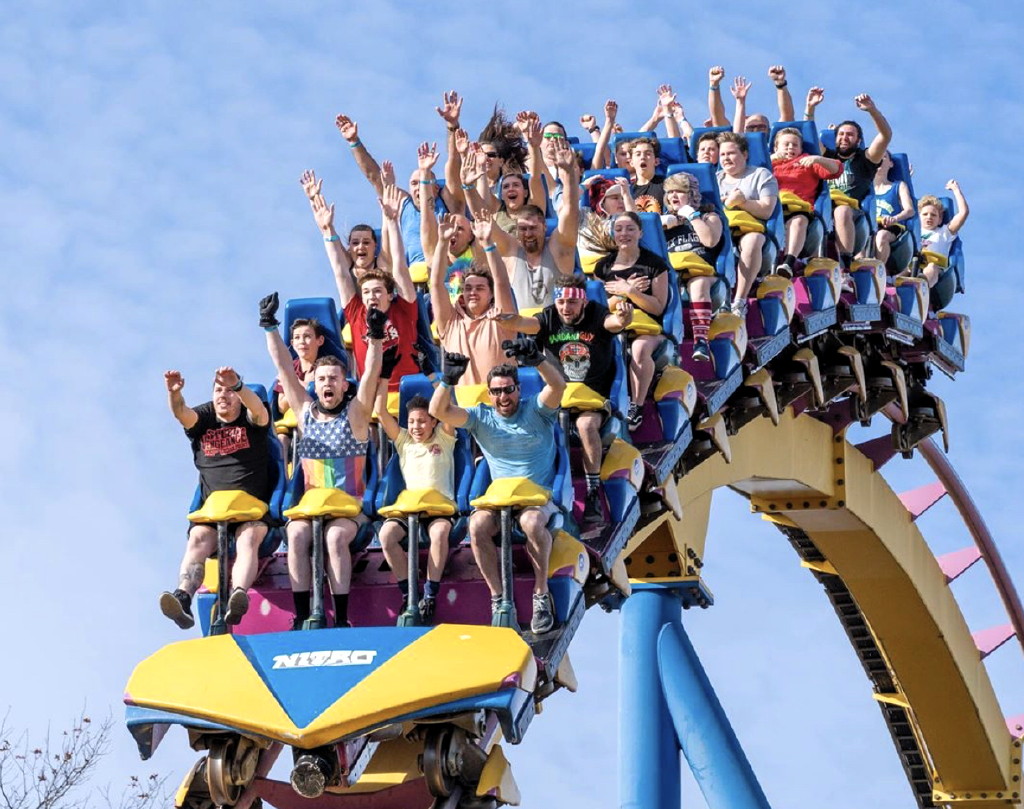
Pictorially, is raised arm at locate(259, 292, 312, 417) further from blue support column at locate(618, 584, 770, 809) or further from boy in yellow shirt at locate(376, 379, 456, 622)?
blue support column at locate(618, 584, 770, 809)

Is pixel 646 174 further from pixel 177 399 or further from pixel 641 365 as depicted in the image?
pixel 177 399

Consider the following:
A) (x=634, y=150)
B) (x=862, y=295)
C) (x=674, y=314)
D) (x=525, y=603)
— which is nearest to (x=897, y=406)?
(x=862, y=295)

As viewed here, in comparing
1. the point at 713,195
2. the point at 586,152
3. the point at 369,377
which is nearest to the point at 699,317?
the point at 713,195

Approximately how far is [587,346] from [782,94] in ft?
15.3

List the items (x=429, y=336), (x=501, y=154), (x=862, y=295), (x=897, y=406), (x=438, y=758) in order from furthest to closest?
(x=897, y=406), (x=862, y=295), (x=501, y=154), (x=429, y=336), (x=438, y=758)

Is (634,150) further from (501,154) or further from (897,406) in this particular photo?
(897,406)

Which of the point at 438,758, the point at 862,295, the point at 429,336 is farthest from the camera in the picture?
the point at 862,295

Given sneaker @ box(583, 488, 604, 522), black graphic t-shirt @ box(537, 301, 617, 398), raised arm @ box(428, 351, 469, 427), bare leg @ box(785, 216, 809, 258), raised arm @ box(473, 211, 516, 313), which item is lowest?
sneaker @ box(583, 488, 604, 522)

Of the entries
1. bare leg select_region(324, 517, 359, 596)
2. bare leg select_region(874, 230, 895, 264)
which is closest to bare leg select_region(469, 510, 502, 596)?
bare leg select_region(324, 517, 359, 596)

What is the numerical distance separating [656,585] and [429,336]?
3760 millimetres

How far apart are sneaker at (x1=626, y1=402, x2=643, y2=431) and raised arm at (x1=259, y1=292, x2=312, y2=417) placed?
59.9 inches

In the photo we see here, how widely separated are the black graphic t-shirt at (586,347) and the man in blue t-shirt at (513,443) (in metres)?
0.52

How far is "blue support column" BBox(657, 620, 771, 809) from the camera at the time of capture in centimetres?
1261

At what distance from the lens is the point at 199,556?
8953 millimetres
